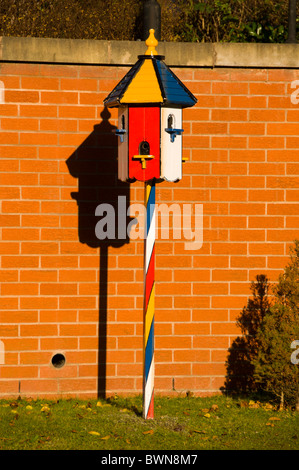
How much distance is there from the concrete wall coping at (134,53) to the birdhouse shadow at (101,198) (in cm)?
53

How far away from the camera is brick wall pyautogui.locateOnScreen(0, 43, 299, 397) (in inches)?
268

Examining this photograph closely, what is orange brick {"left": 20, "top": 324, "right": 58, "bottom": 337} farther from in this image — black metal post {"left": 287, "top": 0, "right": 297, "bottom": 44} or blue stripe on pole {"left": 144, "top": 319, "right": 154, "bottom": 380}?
black metal post {"left": 287, "top": 0, "right": 297, "bottom": 44}

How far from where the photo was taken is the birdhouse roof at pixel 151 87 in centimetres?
563

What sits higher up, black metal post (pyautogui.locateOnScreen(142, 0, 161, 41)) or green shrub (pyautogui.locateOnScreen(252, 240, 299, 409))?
black metal post (pyautogui.locateOnScreen(142, 0, 161, 41))

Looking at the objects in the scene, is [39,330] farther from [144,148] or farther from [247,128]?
[247,128]

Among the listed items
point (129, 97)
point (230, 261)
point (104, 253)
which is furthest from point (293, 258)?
point (129, 97)

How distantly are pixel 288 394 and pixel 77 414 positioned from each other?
1810mm

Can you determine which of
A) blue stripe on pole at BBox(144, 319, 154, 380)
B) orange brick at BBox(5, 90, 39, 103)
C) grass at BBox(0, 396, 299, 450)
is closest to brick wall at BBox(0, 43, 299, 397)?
orange brick at BBox(5, 90, 39, 103)

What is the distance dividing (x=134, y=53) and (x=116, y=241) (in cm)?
172

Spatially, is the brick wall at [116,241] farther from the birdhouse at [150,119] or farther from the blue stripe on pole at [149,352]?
the birdhouse at [150,119]

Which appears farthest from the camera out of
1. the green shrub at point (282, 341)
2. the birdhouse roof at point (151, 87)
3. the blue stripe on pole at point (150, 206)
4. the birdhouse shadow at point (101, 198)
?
the birdhouse shadow at point (101, 198)

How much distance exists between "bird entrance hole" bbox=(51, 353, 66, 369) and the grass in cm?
33

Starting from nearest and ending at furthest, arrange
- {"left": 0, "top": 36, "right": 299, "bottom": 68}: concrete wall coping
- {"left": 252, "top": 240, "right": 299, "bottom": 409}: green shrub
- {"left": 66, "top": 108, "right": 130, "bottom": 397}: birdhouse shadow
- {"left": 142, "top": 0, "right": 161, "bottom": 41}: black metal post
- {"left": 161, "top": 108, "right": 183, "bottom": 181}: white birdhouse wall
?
{"left": 161, "top": 108, "right": 183, "bottom": 181}: white birdhouse wall, {"left": 252, "top": 240, "right": 299, "bottom": 409}: green shrub, {"left": 0, "top": 36, "right": 299, "bottom": 68}: concrete wall coping, {"left": 66, "top": 108, "right": 130, "bottom": 397}: birdhouse shadow, {"left": 142, "top": 0, "right": 161, "bottom": 41}: black metal post

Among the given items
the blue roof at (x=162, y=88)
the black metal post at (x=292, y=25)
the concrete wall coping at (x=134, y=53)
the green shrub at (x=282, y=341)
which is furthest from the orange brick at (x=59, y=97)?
the black metal post at (x=292, y=25)
